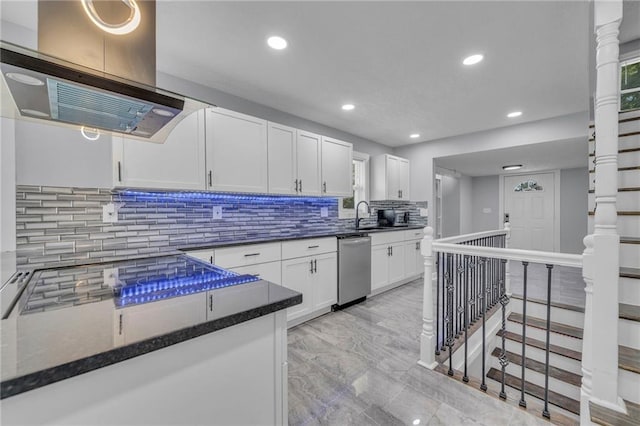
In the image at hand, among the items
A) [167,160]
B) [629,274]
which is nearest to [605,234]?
[629,274]

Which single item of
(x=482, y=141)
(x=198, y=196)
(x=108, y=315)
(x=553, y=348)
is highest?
(x=482, y=141)

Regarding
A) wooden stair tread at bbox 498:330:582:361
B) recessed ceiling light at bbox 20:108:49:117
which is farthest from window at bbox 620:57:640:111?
recessed ceiling light at bbox 20:108:49:117

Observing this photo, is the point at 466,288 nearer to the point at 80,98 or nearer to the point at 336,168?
the point at 336,168

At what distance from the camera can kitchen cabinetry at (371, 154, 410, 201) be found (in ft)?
14.8

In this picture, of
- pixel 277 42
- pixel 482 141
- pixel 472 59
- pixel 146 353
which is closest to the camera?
pixel 146 353

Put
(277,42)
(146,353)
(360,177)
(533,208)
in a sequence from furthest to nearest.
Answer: (533,208), (360,177), (277,42), (146,353)

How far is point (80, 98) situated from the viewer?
1098 mm

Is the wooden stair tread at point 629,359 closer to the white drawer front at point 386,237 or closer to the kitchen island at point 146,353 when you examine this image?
the kitchen island at point 146,353

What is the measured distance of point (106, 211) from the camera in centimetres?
214

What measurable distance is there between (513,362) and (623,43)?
293 cm

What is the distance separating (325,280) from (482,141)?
3321 mm

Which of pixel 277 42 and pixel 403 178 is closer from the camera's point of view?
pixel 277 42

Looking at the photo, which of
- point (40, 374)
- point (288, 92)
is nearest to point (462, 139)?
point (288, 92)

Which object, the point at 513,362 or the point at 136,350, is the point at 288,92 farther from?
the point at 513,362
